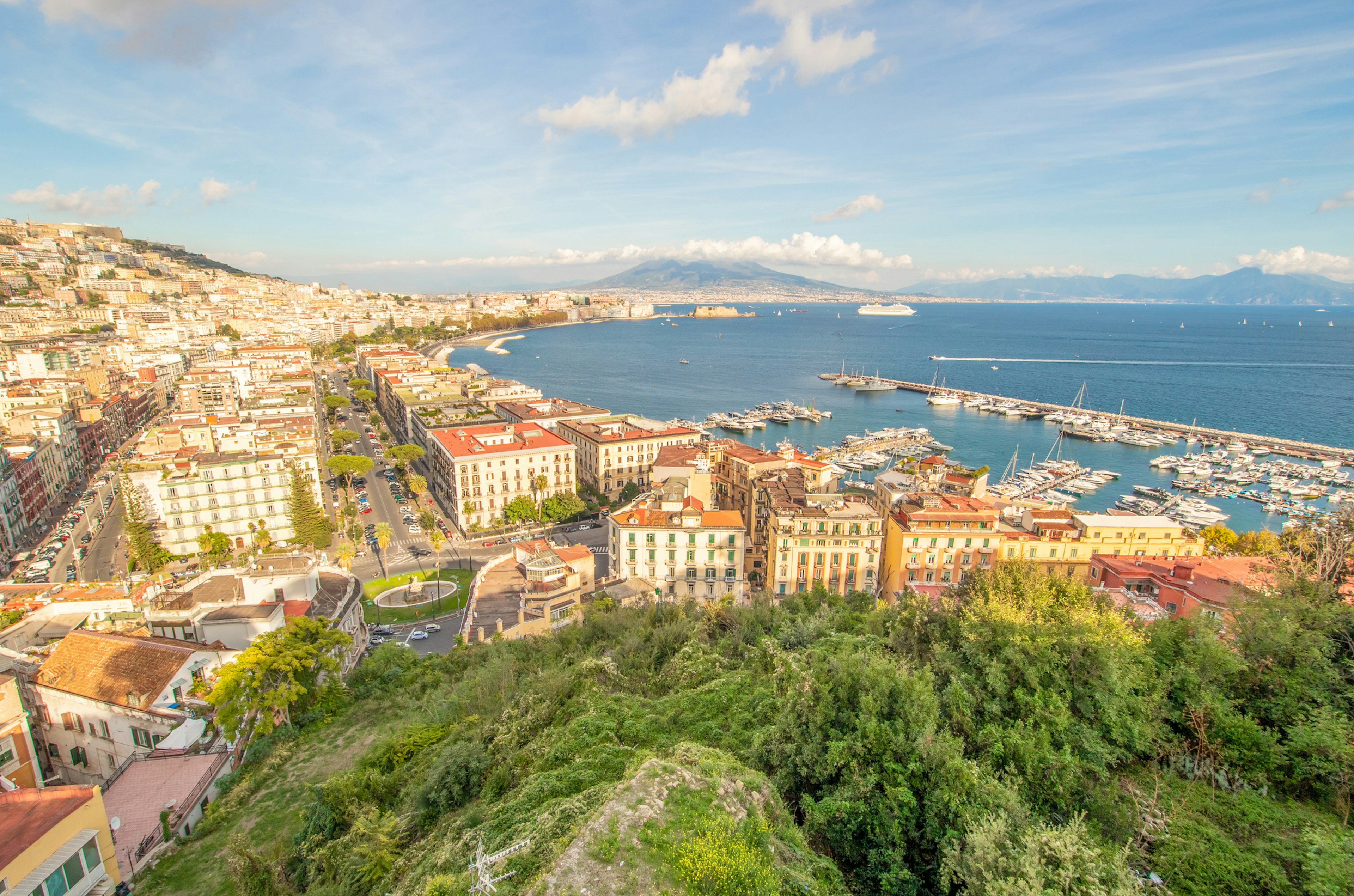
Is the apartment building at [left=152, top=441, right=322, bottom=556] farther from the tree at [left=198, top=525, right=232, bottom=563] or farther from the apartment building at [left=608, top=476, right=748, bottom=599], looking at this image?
the apartment building at [left=608, top=476, right=748, bottom=599]

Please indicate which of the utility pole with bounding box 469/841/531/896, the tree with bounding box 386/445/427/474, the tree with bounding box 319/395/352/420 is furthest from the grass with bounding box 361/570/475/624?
the tree with bounding box 319/395/352/420

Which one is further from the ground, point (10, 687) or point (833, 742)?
point (833, 742)

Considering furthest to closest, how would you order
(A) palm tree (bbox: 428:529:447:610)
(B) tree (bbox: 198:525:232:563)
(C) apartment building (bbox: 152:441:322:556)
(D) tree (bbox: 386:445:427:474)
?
1. (D) tree (bbox: 386:445:427:474)
2. (C) apartment building (bbox: 152:441:322:556)
3. (B) tree (bbox: 198:525:232:563)
4. (A) palm tree (bbox: 428:529:447:610)

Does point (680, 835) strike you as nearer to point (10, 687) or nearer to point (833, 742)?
point (833, 742)

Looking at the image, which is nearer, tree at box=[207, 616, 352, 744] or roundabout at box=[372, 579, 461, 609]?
tree at box=[207, 616, 352, 744]

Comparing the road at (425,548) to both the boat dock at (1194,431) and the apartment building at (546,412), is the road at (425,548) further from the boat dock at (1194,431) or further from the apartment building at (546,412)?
the boat dock at (1194,431)

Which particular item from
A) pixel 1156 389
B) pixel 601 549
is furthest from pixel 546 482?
pixel 1156 389

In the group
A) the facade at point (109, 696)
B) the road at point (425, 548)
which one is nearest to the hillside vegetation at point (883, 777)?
the facade at point (109, 696)
